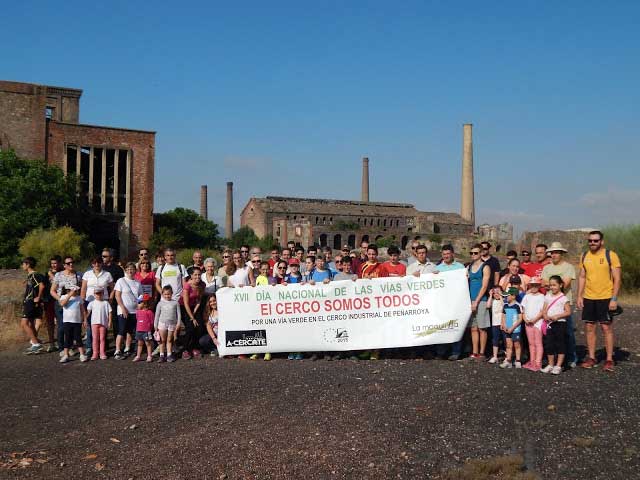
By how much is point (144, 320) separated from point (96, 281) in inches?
47.2

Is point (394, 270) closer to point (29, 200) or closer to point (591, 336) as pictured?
point (591, 336)

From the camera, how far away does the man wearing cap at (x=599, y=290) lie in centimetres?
818

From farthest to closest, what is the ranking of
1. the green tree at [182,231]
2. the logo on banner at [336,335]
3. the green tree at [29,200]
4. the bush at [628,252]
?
the green tree at [182,231], the green tree at [29,200], the bush at [628,252], the logo on banner at [336,335]

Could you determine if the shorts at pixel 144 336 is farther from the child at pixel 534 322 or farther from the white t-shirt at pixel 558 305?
the white t-shirt at pixel 558 305

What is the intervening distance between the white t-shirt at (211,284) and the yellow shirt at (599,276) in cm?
611

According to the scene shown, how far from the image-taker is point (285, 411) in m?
6.63

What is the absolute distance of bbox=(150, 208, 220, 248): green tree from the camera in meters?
38.8

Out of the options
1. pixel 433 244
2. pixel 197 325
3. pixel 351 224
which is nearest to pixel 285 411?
pixel 197 325

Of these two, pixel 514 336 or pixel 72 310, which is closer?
pixel 514 336

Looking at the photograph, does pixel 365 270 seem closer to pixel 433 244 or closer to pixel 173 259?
pixel 173 259

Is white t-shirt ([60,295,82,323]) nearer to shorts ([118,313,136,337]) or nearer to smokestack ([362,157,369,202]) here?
shorts ([118,313,136,337])

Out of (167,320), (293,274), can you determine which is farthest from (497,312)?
(167,320)

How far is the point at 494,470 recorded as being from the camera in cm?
495

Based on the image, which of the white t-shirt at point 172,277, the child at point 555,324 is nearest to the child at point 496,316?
the child at point 555,324
